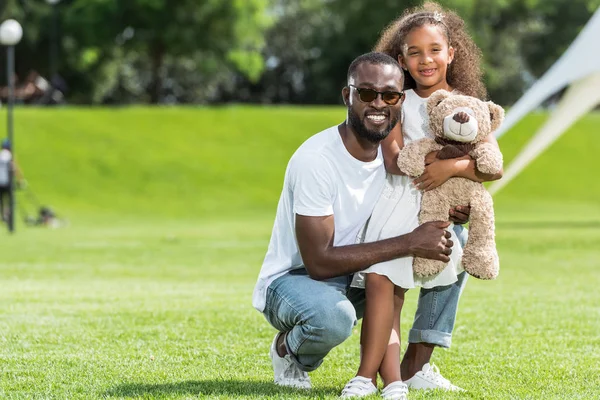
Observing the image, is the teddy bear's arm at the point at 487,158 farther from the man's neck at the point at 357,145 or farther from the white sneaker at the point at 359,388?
the white sneaker at the point at 359,388

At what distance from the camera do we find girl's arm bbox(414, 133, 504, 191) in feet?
14.4

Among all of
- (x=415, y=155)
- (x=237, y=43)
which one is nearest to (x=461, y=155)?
(x=415, y=155)

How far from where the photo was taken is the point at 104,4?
4572 centimetres

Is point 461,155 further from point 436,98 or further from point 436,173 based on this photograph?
point 436,98

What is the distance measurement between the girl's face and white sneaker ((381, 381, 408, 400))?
4.08 ft

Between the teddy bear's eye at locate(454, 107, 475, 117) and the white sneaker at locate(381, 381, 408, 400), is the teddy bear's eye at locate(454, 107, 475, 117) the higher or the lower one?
the higher one

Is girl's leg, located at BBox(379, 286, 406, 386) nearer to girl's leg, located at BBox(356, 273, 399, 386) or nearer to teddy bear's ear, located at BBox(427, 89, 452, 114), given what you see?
girl's leg, located at BBox(356, 273, 399, 386)

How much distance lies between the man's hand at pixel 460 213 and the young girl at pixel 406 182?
8 centimetres

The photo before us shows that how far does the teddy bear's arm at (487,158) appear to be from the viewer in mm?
4328

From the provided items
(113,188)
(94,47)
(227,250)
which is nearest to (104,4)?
(94,47)

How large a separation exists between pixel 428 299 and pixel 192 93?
194 feet

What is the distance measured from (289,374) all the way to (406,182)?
0.98 metres

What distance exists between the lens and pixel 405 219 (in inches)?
174

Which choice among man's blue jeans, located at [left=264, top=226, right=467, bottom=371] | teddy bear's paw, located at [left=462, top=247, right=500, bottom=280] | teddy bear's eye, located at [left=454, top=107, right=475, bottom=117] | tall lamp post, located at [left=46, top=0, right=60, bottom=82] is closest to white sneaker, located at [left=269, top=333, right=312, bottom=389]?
man's blue jeans, located at [left=264, top=226, right=467, bottom=371]
